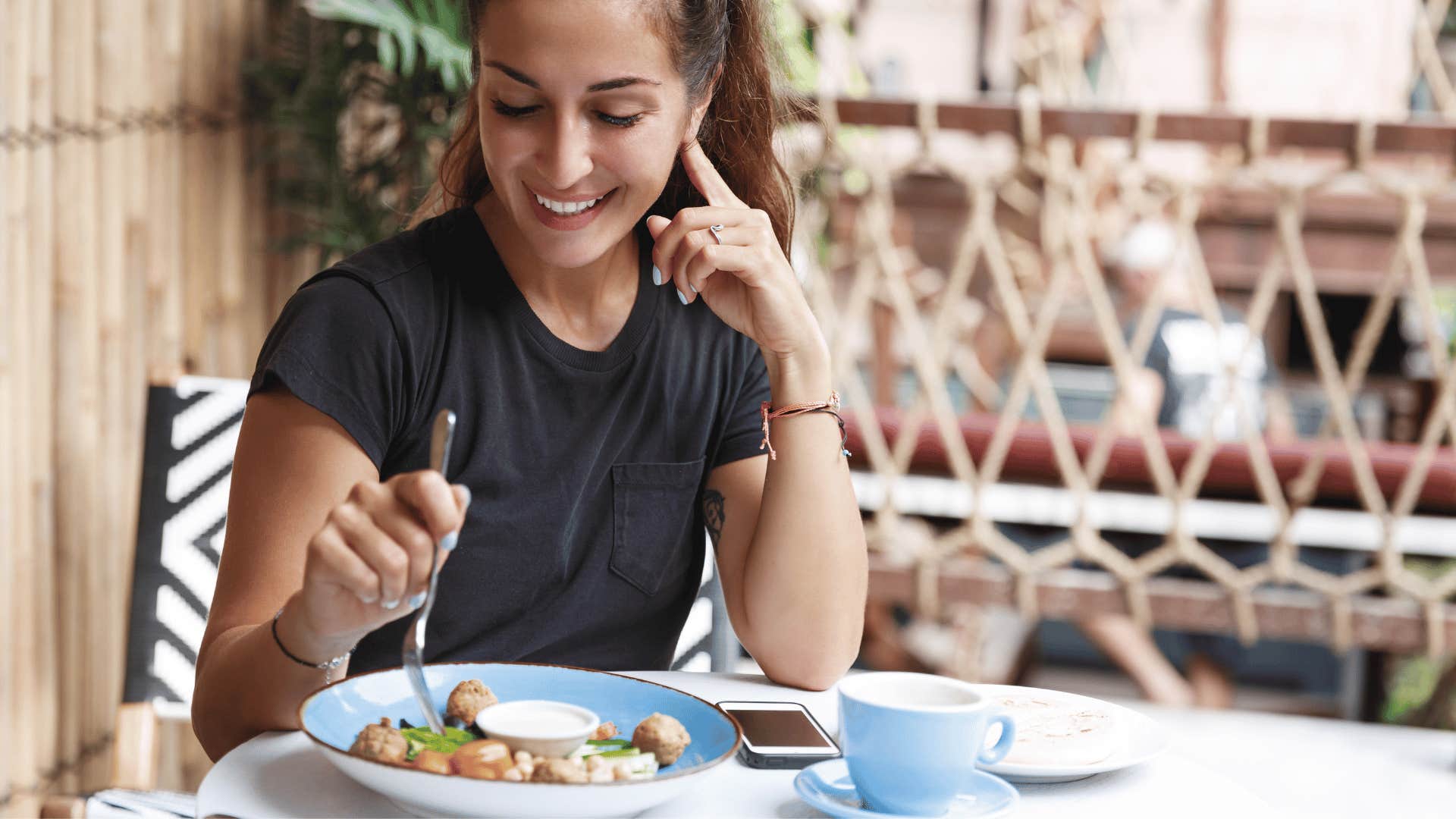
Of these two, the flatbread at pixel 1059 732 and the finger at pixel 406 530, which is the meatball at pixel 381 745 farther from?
the flatbread at pixel 1059 732

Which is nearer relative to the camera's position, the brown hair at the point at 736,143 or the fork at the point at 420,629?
the fork at the point at 420,629

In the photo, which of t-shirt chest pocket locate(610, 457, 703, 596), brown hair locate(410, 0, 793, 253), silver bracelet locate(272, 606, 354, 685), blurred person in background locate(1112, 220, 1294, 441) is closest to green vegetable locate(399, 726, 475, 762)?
silver bracelet locate(272, 606, 354, 685)

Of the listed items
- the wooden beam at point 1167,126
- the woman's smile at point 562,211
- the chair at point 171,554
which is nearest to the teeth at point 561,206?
the woman's smile at point 562,211

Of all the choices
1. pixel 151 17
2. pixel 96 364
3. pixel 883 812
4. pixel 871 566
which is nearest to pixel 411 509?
pixel 883 812

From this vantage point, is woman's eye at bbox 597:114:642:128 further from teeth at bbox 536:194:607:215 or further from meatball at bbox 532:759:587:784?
meatball at bbox 532:759:587:784

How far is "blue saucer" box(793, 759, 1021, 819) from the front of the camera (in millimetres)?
723

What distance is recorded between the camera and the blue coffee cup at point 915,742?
691mm

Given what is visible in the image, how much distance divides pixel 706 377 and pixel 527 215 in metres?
0.26

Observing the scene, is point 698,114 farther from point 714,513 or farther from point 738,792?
point 738,792

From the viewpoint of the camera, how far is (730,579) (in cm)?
124

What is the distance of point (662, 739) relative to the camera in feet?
2.48

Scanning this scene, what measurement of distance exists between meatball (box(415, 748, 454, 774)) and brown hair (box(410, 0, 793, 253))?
73 centimetres

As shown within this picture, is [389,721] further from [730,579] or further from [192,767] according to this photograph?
[192,767]

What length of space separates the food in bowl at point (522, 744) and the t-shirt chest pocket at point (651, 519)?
0.38m
